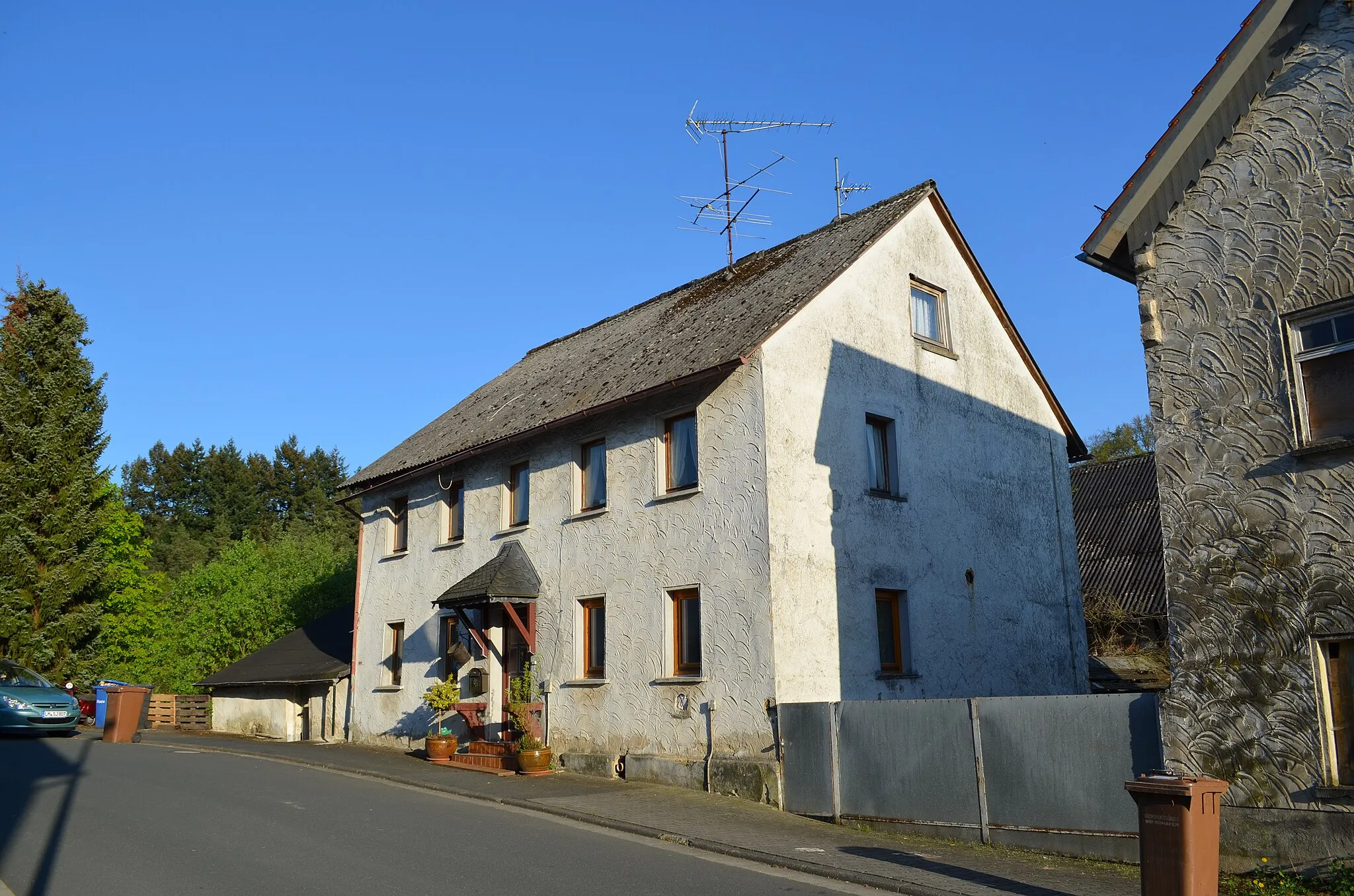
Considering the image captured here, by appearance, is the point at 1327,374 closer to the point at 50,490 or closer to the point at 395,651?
the point at 395,651

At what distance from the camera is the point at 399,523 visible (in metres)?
24.2

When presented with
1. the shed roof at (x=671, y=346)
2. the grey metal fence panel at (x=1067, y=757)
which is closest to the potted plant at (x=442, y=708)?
the shed roof at (x=671, y=346)

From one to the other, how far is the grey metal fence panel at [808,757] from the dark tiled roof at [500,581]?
239 inches

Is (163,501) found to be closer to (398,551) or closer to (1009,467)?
(398,551)

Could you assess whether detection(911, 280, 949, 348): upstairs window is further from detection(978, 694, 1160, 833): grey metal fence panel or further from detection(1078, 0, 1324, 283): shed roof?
detection(978, 694, 1160, 833): grey metal fence panel

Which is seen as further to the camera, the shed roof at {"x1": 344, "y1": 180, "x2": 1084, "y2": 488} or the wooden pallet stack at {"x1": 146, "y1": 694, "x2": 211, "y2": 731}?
the wooden pallet stack at {"x1": 146, "y1": 694, "x2": 211, "y2": 731}

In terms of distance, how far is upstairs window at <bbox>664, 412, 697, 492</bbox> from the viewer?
55.6ft

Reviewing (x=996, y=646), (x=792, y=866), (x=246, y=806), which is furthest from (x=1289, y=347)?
(x=246, y=806)

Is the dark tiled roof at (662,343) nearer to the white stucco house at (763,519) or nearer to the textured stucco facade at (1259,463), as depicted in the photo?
the white stucco house at (763,519)

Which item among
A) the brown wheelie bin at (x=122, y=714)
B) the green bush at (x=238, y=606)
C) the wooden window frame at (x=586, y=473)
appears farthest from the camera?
the green bush at (x=238, y=606)

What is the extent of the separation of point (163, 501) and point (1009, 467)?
70797 millimetres

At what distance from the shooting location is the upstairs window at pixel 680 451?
1694 cm

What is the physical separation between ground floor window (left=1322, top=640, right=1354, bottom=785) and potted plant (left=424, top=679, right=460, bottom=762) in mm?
14057

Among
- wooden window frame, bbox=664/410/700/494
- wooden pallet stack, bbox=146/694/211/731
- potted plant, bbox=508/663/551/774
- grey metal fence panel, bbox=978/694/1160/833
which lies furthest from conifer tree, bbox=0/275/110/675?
grey metal fence panel, bbox=978/694/1160/833
